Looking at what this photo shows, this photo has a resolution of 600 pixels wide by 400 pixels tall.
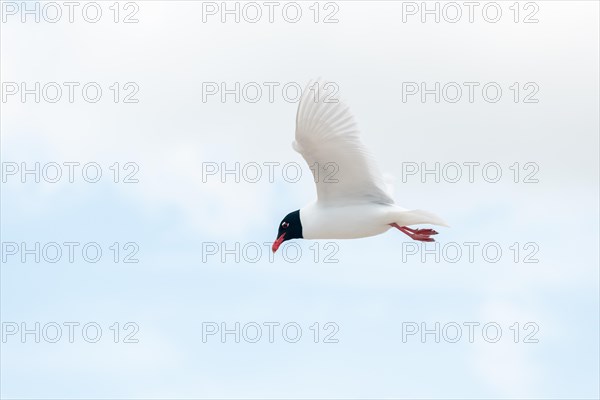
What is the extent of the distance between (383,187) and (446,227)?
3.39ft

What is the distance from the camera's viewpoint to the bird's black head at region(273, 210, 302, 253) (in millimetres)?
15648

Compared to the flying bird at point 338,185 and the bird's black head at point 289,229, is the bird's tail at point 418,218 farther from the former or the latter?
the bird's black head at point 289,229

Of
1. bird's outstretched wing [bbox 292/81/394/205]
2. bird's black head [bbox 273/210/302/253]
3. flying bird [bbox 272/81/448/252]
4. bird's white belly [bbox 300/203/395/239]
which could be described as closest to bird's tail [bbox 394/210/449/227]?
flying bird [bbox 272/81/448/252]

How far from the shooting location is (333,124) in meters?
14.5

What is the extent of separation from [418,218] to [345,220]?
→ 910mm

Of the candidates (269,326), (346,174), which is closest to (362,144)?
(346,174)

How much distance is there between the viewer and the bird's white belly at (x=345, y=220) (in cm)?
Answer: 1509

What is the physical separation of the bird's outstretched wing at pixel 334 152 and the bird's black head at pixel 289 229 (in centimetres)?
53

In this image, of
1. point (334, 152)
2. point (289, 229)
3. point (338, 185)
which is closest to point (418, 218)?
point (338, 185)

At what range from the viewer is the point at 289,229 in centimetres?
1577

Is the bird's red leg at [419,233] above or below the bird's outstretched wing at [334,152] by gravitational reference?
below

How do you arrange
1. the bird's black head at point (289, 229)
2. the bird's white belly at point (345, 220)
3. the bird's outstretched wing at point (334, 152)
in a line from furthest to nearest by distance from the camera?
the bird's black head at point (289, 229), the bird's white belly at point (345, 220), the bird's outstretched wing at point (334, 152)

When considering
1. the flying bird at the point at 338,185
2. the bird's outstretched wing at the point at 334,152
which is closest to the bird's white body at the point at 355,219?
the flying bird at the point at 338,185

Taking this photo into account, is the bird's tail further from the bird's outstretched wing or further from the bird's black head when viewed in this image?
the bird's black head
